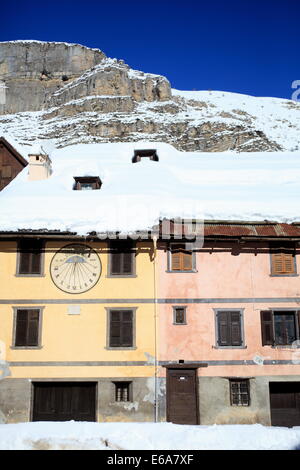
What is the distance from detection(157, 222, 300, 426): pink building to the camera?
20.4 metres

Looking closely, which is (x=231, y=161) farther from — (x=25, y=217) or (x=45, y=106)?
(x=45, y=106)

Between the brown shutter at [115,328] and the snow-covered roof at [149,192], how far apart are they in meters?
3.90

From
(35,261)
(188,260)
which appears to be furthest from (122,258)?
(35,261)

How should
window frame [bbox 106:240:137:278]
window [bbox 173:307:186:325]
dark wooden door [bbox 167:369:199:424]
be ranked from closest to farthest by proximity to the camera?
1. dark wooden door [bbox 167:369:199:424]
2. window [bbox 173:307:186:325]
3. window frame [bbox 106:240:137:278]

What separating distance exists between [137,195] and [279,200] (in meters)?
7.40

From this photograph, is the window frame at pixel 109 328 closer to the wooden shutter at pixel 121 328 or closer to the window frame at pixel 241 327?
the wooden shutter at pixel 121 328

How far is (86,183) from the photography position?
85.7 ft

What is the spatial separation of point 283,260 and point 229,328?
4.17 meters

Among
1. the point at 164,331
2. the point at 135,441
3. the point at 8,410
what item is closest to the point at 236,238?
the point at 164,331

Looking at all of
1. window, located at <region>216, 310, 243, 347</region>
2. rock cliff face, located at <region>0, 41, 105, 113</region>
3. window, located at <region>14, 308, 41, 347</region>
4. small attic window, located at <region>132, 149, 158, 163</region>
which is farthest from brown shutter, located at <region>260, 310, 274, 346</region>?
rock cliff face, located at <region>0, 41, 105, 113</region>

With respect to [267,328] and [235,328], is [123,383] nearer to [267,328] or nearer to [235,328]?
[235,328]

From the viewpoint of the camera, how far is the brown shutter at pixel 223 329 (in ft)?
68.8

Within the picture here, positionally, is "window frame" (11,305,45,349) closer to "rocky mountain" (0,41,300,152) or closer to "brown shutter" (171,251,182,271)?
"brown shutter" (171,251,182,271)

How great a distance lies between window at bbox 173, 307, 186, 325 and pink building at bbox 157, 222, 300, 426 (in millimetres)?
18
